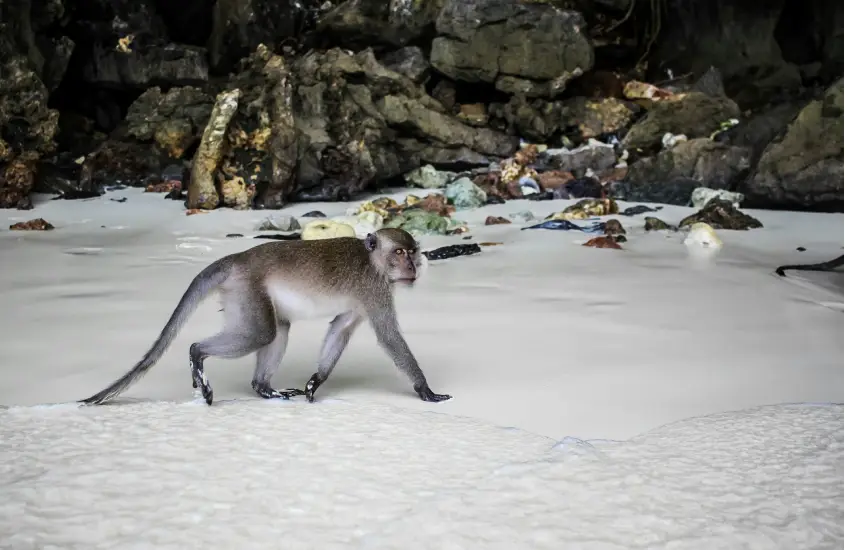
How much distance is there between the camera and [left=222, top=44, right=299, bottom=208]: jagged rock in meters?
5.13

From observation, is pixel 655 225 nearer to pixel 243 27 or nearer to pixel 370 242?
pixel 370 242

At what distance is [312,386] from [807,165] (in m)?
4.76

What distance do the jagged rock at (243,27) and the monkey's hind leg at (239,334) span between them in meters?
7.66

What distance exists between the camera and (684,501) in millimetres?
1184

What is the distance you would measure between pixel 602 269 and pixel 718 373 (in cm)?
130

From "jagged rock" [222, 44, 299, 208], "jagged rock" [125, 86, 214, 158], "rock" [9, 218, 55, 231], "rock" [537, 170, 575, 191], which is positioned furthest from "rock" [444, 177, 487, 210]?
"rock" [9, 218, 55, 231]

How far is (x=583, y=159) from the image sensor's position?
24.1ft

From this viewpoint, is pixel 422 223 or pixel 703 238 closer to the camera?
pixel 703 238

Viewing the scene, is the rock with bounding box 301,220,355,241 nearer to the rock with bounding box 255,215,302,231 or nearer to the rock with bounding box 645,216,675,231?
the rock with bounding box 255,215,302,231

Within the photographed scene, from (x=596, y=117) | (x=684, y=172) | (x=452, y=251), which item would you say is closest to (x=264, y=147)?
(x=452, y=251)

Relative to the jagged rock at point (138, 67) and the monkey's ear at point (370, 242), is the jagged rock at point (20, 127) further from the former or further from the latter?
the monkey's ear at point (370, 242)

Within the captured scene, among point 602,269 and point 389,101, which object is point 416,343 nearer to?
point 602,269

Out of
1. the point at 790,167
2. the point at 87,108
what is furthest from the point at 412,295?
the point at 87,108

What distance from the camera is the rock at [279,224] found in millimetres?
3982
